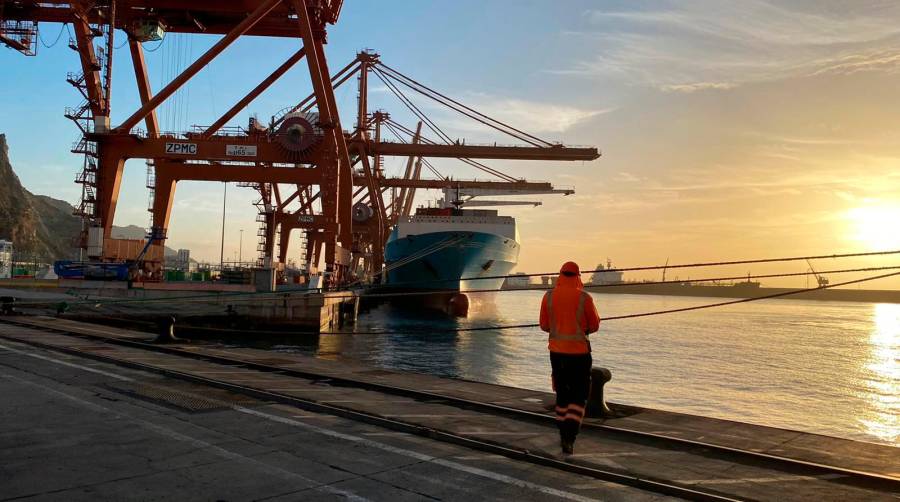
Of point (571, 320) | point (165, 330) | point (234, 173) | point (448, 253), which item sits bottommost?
point (165, 330)

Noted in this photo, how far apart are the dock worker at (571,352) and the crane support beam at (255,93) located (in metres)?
32.1

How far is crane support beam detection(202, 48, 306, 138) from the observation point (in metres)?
35.5

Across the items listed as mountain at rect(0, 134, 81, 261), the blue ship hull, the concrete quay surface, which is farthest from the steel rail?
mountain at rect(0, 134, 81, 261)

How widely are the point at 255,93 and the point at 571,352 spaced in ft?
117

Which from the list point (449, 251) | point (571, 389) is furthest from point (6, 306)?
point (449, 251)

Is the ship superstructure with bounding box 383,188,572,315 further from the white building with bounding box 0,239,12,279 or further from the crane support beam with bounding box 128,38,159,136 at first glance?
the white building with bounding box 0,239,12,279

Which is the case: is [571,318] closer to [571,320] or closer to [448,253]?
[571,320]

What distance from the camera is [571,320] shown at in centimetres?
630

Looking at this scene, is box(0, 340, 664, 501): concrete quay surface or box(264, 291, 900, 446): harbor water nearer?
box(0, 340, 664, 501): concrete quay surface

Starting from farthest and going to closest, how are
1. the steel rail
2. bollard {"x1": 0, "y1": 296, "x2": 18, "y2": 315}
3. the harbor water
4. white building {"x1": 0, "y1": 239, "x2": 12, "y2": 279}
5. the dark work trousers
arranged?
white building {"x1": 0, "y1": 239, "x2": 12, "y2": 279}, bollard {"x1": 0, "y1": 296, "x2": 18, "y2": 315}, the harbor water, the dark work trousers, the steel rail

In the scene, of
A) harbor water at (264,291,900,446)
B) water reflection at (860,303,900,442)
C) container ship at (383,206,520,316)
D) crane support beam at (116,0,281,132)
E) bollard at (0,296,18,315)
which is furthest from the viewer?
container ship at (383,206,520,316)

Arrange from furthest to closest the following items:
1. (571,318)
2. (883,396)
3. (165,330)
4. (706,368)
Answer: (706,368) → (883,396) → (165,330) → (571,318)

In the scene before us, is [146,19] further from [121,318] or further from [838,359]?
[838,359]

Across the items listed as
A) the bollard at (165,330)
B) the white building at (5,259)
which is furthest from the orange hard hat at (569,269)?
the white building at (5,259)
